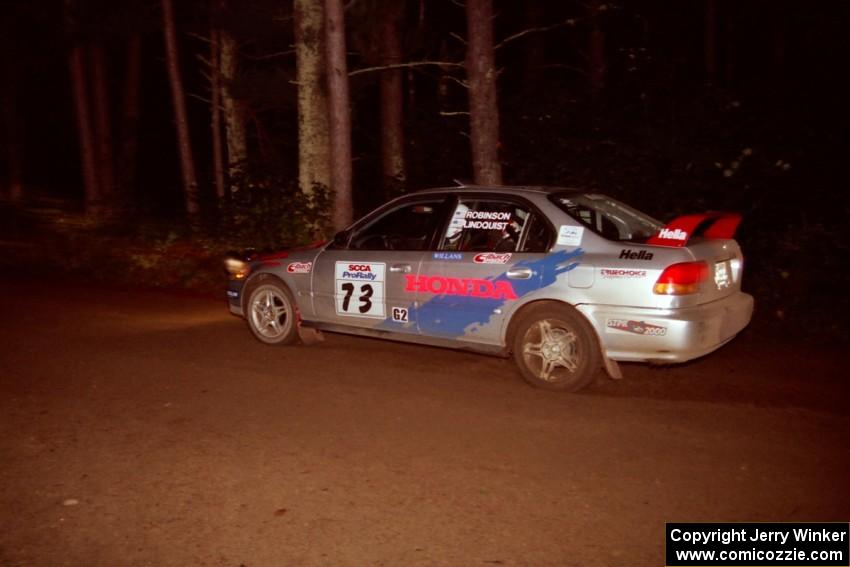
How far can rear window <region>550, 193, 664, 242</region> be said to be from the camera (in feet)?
22.2

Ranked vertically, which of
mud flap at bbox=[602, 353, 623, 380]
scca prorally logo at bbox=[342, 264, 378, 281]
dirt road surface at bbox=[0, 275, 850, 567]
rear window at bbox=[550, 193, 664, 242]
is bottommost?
dirt road surface at bbox=[0, 275, 850, 567]

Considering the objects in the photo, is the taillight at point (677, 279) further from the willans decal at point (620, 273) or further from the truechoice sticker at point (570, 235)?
the truechoice sticker at point (570, 235)

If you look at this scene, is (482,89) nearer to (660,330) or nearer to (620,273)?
(620,273)

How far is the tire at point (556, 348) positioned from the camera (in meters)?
6.45

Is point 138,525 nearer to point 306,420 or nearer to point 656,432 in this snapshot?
point 306,420

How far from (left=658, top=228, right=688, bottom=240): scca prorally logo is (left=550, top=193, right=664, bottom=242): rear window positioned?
411 millimetres

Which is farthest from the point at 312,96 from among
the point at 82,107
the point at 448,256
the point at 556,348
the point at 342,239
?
the point at 82,107

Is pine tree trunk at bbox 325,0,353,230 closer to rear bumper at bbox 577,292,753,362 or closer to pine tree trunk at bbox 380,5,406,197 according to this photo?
pine tree trunk at bbox 380,5,406,197

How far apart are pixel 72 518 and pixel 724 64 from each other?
3811 centimetres

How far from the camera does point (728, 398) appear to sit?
6371 millimetres

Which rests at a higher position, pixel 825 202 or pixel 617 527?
pixel 825 202

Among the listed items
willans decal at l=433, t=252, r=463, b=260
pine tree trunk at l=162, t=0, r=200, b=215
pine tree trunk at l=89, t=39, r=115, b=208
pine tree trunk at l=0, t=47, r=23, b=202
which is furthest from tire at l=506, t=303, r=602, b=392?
pine tree trunk at l=0, t=47, r=23, b=202

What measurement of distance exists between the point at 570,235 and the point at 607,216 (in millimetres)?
725

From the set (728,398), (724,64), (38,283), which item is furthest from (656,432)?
(724,64)
